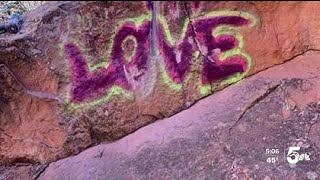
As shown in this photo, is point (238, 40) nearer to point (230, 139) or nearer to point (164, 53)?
point (164, 53)

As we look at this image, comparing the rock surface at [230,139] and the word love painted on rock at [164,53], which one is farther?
the word love painted on rock at [164,53]

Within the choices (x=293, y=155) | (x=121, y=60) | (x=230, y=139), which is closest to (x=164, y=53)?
(x=121, y=60)

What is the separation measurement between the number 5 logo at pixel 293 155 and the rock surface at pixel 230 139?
0.03 meters

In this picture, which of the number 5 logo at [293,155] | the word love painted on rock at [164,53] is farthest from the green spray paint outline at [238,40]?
the number 5 logo at [293,155]

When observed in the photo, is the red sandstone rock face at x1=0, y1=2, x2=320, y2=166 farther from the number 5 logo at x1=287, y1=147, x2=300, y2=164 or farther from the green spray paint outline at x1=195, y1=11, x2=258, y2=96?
the number 5 logo at x1=287, y1=147, x2=300, y2=164

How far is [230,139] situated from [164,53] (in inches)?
30.1

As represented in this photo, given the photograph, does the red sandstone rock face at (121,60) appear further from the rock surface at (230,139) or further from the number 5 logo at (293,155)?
the number 5 logo at (293,155)

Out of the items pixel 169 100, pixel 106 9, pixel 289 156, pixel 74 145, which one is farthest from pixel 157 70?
pixel 289 156

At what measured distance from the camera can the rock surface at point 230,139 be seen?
9.77ft

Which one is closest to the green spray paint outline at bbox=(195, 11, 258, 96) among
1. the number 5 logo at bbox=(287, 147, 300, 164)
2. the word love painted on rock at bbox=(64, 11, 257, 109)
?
the word love painted on rock at bbox=(64, 11, 257, 109)

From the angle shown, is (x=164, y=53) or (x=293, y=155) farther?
(x=164, y=53)

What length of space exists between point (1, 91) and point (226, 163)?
63.7 inches

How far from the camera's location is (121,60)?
327 centimetres

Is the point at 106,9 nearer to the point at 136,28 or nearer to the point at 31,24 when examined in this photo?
the point at 136,28
